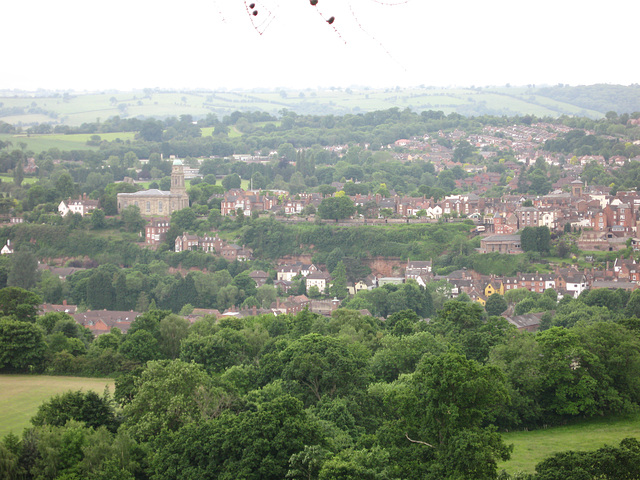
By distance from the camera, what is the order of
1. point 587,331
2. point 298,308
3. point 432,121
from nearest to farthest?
1. point 587,331
2. point 298,308
3. point 432,121

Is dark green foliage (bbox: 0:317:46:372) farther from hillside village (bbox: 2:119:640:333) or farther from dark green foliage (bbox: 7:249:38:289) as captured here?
dark green foliage (bbox: 7:249:38:289)

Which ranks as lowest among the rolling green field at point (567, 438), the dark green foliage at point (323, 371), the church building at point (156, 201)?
the church building at point (156, 201)

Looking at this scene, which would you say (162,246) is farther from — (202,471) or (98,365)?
(202,471)

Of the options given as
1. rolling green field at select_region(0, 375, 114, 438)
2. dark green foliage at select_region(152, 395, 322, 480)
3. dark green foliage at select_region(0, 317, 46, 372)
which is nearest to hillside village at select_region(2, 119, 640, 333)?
dark green foliage at select_region(0, 317, 46, 372)

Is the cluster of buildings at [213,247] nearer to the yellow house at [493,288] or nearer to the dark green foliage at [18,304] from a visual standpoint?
the yellow house at [493,288]

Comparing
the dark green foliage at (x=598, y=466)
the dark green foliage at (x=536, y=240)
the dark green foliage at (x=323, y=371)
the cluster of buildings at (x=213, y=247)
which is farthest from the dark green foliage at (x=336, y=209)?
the dark green foliage at (x=598, y=466)

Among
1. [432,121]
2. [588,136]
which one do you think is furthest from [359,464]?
[432,121]

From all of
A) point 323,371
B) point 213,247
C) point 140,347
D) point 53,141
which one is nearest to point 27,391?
point 140,347
